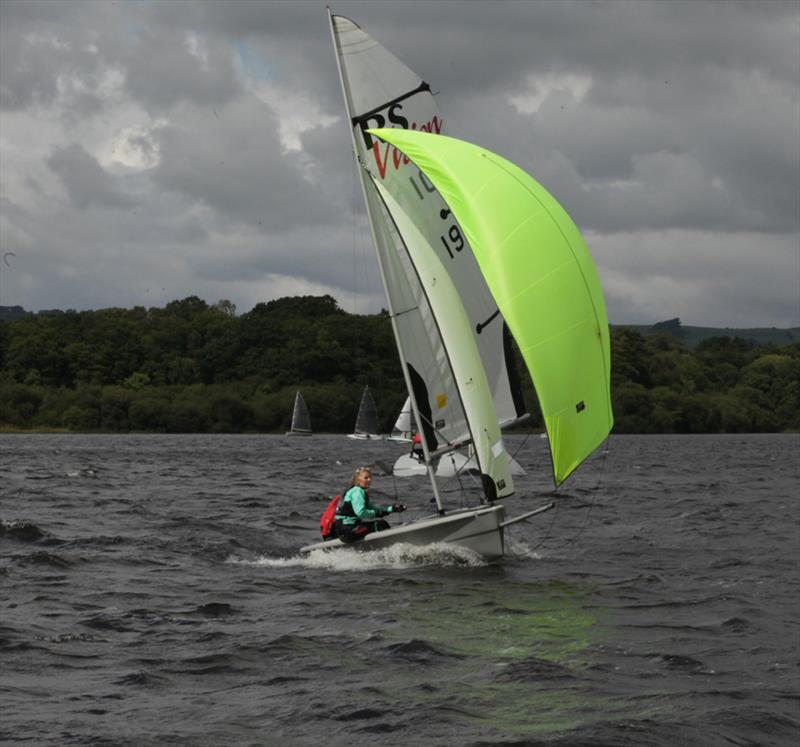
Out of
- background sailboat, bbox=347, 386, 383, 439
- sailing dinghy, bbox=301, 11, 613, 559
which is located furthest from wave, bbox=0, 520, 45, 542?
background sailboat, bbox=347, 386, 383, 439

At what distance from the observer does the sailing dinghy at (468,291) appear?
45.4ft

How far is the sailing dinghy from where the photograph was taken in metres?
13.8

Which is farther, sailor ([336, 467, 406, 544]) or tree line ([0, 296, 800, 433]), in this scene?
tree line ([0, 296, 800, 433])

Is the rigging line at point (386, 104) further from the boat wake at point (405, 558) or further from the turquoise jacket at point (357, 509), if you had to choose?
the boat wake at point (405, 558)

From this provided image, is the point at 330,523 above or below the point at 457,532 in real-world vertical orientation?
above

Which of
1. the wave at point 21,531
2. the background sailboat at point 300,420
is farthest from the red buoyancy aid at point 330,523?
the background sailboat at point 300,420

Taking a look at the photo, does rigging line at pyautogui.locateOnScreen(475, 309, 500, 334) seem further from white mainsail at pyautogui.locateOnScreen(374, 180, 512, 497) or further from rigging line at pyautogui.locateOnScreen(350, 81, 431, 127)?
rigging line at pyautogui.locateOnScreen(350, 81, 431, 127)

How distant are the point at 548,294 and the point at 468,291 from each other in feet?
9.60

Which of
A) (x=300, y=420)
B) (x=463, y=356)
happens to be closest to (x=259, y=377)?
(x=300, y=420)

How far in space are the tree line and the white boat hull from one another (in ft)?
243

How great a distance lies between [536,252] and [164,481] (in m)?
21.2

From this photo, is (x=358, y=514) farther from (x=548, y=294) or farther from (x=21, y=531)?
(x=21, y=531)

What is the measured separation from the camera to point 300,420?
91.2 m

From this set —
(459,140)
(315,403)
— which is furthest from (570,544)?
(315,403)
